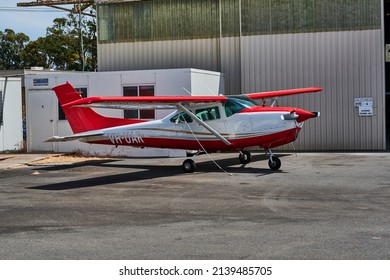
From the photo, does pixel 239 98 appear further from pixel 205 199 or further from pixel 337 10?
pixel 337 10

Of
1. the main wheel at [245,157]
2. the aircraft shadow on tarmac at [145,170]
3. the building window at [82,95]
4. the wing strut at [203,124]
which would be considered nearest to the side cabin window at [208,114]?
the wing strut at [203,124]

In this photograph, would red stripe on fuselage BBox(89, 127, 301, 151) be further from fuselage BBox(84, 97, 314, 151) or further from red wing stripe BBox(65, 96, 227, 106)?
red wing stripe BBox(65, 96, 227, 106)

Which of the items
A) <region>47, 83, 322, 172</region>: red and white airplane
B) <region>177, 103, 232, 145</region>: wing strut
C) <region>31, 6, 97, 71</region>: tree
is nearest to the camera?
<region>47, 83, 322, 172</region>: red and white airplane

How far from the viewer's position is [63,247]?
8.08 meters

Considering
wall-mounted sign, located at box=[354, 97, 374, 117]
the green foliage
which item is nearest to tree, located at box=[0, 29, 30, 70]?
the green foliage

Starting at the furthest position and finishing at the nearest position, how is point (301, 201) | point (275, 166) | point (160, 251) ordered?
point (275, 166), point (301, 201), point (160, 251)

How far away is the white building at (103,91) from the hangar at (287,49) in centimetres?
162

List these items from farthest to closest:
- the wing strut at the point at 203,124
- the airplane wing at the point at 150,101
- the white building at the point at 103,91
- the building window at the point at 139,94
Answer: the building window at the point at 139,94
the white building at the point at 103,91
the wing strut at the point at 203,124
the airplane wing at the point at 150,101

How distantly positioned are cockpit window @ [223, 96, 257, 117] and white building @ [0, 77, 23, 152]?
36.1 ft

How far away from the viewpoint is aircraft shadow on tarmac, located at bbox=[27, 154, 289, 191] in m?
14.6

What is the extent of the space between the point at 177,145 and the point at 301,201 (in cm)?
620

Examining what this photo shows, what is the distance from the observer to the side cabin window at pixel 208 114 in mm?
16530

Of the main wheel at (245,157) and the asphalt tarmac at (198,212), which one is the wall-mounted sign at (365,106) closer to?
the asphalt tarmac at (198,212)
